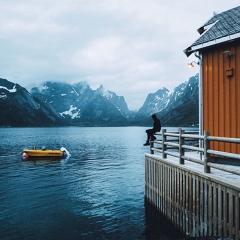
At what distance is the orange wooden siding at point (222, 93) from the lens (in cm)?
1165

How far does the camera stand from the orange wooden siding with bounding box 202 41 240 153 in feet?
38.2

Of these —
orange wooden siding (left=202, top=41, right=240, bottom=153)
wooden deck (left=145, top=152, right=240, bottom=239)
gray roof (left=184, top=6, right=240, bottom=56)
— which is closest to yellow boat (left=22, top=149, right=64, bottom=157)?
wooden deck (left=145, top=152, right=240, bottom=239)

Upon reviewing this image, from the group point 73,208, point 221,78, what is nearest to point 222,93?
point 221,78

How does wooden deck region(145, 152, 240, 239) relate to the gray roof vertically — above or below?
below

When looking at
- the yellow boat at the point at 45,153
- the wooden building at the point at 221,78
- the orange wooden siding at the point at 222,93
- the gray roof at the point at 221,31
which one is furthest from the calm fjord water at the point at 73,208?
the yellow boat at the point at 45,153

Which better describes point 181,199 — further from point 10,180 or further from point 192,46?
point 10,180

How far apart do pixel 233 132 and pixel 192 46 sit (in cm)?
456

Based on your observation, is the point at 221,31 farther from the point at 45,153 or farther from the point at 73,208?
the point at 45,153

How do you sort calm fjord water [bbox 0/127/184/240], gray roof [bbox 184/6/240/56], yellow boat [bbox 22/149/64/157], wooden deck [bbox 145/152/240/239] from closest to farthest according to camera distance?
wooden deck [bbox 145/152/240/239]
gray roof [bbox 184/6/240/56]
calm fjord water [bbox 0/127/184/240]
yellow boat [bbox 22/149/64/157]

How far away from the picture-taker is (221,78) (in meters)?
12.3

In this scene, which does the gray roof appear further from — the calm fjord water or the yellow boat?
the yellow boat

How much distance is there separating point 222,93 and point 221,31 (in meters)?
2.76

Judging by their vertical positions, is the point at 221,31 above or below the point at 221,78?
above

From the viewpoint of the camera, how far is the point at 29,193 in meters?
21.8
